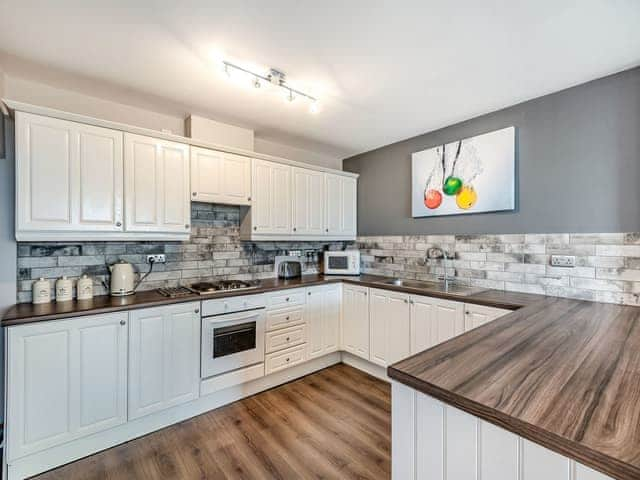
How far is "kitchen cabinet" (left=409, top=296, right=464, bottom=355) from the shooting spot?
7.41ft

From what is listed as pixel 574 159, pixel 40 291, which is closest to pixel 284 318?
pixel 40 291

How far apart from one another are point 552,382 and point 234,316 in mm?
2102

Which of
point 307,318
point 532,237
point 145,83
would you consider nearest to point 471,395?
point 532,237

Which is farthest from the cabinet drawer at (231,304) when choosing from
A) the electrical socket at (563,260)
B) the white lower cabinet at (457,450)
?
the electrical socket at (563,260)

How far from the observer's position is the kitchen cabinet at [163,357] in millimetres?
2000

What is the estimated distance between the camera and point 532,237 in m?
2.33

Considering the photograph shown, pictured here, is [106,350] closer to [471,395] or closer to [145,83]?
[145,83]

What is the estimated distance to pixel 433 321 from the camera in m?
2.40

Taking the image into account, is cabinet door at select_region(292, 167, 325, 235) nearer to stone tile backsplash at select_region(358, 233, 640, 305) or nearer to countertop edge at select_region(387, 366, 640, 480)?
stone tile backsplash at select_region(358, 233, 640, 305)

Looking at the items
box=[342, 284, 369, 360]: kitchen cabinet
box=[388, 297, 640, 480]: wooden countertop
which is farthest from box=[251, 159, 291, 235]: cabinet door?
box=[388, 297, 640, 480]: wooden countertop

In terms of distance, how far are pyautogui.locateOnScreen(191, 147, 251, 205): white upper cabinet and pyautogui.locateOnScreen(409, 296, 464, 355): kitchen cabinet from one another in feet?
6.01

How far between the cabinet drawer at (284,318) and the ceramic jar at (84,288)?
1343mm

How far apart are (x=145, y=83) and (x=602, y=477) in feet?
9.28

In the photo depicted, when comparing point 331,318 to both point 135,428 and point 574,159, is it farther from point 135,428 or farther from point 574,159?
point 574,159
